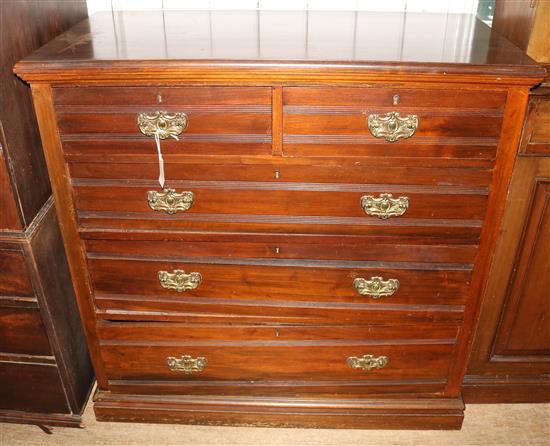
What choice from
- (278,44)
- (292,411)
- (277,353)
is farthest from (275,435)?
(278,44)

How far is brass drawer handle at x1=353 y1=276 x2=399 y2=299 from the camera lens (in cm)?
170

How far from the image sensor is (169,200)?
5.19 feet

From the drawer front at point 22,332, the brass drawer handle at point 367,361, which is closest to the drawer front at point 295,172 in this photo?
the drawer front at point 22,332

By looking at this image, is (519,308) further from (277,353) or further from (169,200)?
(169,200)

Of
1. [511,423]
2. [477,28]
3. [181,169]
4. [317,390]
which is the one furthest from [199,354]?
[477,28]

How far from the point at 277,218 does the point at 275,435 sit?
2.82ft

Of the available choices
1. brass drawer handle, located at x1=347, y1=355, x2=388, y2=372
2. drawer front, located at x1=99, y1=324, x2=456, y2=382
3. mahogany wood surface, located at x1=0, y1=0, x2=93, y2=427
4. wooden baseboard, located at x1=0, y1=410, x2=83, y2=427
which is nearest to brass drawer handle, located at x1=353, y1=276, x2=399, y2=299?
drawer front, located at x1=99, y1=324, x2=456, y2=382

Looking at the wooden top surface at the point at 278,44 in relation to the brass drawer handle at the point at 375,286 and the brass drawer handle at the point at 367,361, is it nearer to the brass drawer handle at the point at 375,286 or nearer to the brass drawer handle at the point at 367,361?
the brass drawer handle at the point at 375,286

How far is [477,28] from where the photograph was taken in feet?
5.72

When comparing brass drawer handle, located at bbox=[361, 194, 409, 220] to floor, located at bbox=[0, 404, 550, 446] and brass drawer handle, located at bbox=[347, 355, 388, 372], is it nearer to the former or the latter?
brass drawer handle, located at bbox=[347, 355, 388, 372]

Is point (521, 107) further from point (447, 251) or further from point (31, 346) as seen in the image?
point (31, 346)

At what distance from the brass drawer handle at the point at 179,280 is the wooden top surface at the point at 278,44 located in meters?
0.61

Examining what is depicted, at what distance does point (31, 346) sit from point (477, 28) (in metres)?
1.73

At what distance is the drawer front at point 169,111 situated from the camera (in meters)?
1.44
